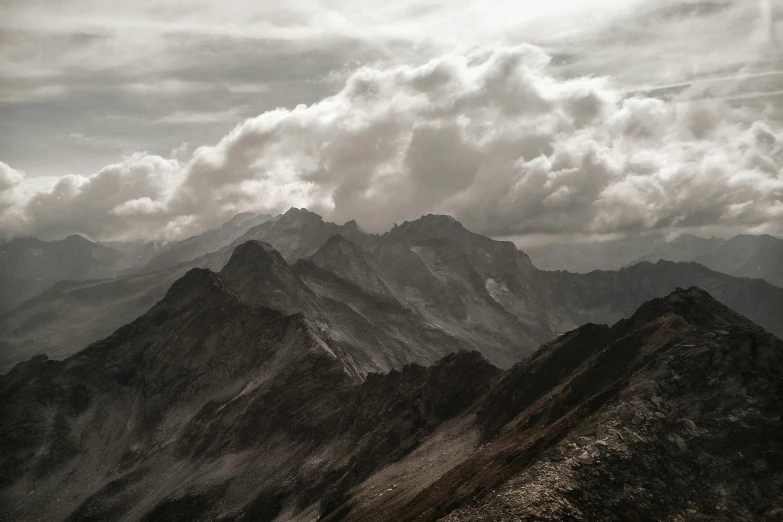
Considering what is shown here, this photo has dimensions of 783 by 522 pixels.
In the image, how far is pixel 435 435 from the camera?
392 feet

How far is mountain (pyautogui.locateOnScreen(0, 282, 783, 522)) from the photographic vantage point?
5978 cm

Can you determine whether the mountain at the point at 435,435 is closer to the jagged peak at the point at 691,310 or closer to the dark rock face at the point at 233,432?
the jagged peak at the point at 691,310

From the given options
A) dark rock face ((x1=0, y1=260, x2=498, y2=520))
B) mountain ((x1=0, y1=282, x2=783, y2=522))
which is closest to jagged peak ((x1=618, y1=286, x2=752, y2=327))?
mountain ((x1=0, y1=282, x2=783, y2=522))

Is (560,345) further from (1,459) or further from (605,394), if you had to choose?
(1,459)

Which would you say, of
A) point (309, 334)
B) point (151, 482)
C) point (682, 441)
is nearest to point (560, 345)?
point (682, 441)

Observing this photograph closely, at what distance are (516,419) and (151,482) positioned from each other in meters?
103

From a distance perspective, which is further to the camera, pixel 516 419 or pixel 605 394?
pixel 516 419

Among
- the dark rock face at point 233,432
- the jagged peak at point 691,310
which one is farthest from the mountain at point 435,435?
the dark rock face at point 233,432

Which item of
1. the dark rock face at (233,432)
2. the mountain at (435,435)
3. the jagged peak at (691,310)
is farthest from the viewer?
the dark rock face at (233,432)

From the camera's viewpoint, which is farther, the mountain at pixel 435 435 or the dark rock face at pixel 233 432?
the dark rock face at pixel 233 432

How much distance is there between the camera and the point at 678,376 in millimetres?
69750

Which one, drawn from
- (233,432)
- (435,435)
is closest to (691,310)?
(435,435)

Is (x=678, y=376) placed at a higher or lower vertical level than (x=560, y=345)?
higher

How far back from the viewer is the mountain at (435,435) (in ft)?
196
